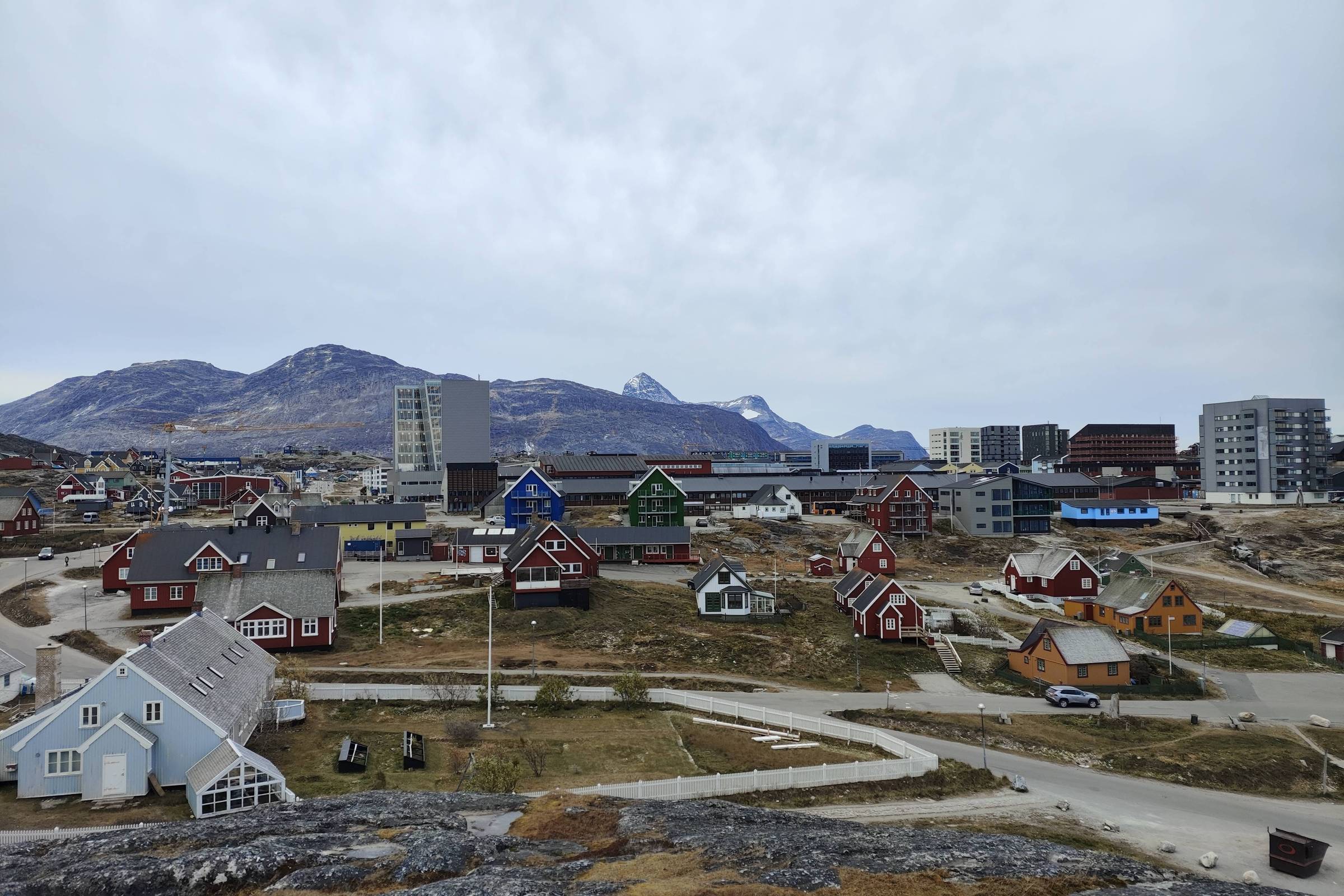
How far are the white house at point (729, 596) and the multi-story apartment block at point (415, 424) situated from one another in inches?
4913

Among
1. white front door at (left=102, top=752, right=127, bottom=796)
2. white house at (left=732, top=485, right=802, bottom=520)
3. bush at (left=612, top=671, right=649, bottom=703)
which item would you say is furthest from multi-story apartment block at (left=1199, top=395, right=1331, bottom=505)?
white front door at (left=102, top=752, right=127, bottom=796)

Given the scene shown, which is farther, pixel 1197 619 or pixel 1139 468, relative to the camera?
pixel 1139 468

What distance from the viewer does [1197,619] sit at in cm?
6325

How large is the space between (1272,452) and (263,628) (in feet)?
521

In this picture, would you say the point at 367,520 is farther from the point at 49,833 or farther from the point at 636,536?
the point at 49,833

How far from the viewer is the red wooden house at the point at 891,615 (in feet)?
192

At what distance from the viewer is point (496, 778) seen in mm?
27531

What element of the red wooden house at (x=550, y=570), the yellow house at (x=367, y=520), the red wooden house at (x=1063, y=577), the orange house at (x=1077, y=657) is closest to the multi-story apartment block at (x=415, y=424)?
the yellow house at (x=367, y=520)

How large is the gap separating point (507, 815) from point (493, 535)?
59172 millimetres

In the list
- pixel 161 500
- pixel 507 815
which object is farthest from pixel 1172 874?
pixel 161 500

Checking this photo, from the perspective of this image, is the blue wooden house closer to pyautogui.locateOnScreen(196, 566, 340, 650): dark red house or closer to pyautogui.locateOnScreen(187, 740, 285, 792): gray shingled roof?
pyautogui.locateOnScreen(196, 566, 340, 650): dark red house

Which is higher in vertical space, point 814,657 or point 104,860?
point 104,860

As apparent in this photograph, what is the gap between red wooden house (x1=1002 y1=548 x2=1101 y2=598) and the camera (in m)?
73.1

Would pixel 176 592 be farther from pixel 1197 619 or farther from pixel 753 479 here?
pixel 753 479
